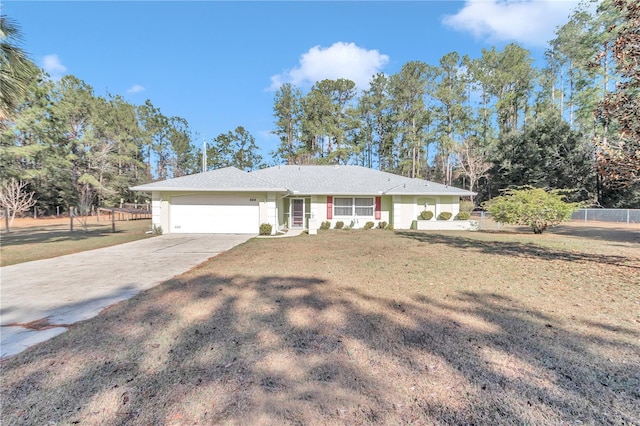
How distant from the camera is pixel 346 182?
19656 mm

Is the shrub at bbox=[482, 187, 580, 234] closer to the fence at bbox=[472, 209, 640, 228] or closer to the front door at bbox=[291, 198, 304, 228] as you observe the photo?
the fence at bbox=[472, 209, 640, 228]

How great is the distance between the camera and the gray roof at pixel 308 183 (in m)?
14.5

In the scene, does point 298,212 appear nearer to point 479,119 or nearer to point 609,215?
point 609,215

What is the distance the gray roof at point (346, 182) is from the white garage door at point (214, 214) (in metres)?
3.41

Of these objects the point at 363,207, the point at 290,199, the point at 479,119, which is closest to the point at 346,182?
the point at 363,207

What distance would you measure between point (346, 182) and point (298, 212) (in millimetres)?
3908

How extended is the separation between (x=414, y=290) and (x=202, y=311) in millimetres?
3389

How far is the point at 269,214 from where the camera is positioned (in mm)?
14875

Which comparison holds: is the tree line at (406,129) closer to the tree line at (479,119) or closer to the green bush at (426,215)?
the tree line at (479,119)

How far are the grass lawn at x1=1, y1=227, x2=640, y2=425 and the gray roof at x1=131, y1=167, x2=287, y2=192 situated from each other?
9433 millimetres

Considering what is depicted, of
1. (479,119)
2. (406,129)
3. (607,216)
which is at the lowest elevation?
(607,216)

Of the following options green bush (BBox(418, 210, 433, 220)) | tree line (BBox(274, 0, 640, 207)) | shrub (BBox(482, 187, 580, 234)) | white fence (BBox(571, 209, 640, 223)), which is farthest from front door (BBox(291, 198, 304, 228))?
white fence (BBox(571, 209, 640, 223))

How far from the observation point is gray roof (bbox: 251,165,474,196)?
1791cm

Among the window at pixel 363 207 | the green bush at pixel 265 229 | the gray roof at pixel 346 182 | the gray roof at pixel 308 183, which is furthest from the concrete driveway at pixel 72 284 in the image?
the window at pixel 363 207
